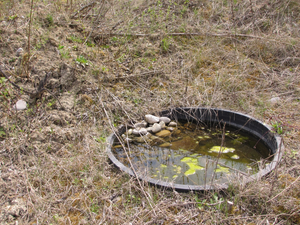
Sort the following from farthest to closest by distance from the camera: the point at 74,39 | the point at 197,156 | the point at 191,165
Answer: the point at 74,39 < the point at 197,156 < the point at 191,165

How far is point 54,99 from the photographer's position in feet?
8.97

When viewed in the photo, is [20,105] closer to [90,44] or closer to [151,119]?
[151,119]

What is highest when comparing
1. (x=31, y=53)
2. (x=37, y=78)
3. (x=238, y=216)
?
(x=31, y=53)

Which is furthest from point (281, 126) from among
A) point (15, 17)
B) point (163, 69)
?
point (15, 17)

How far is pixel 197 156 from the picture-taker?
2451 mm

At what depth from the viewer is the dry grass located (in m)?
1.69

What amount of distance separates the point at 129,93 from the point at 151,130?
2.26 ft

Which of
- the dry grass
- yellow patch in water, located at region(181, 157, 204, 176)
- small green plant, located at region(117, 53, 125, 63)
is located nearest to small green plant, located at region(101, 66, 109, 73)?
the dry grass

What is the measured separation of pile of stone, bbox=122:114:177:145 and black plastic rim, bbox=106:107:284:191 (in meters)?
0.10

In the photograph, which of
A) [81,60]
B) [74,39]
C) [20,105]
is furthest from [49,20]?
[20,105]

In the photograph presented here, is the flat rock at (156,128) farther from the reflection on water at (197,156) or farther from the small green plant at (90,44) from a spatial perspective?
the small green plant at (90,44)

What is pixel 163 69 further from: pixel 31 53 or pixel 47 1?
pixel 47 1

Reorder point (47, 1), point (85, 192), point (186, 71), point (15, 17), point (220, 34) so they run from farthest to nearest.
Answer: point (220, 34) < point (47, 1) < point (186, 71) < point (15, 17) < point (85, 192)

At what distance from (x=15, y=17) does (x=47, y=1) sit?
38.9 inches
